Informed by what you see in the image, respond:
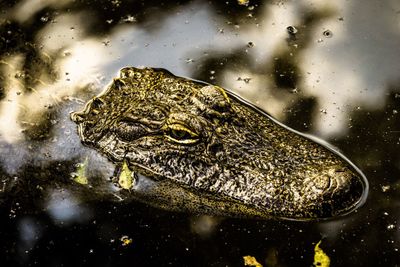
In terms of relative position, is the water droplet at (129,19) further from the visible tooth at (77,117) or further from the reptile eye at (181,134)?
the reptile eye at (181,134)

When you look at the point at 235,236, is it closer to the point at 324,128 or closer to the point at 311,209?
the point at 311,209

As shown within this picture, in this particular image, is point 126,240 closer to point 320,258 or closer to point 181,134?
point 181,134

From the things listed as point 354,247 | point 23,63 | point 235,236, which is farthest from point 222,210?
point 23,63

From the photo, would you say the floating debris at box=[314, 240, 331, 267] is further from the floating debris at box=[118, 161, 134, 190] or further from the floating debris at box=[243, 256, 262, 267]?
the floating debris at box=[118, 161, 134, 190]

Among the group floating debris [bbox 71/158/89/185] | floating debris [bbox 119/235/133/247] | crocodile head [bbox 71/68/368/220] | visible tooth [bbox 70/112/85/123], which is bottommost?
floating debris [bbox 119/235/133/247]

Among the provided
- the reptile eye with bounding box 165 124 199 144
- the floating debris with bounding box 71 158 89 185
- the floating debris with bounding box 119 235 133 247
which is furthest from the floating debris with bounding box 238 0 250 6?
the floating debris with bounding box 119 235 133 247

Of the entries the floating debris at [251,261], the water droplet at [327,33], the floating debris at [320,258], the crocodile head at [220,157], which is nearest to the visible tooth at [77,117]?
the crocodile head at [220,157]

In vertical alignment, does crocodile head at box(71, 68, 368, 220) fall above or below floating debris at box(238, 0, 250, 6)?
below
